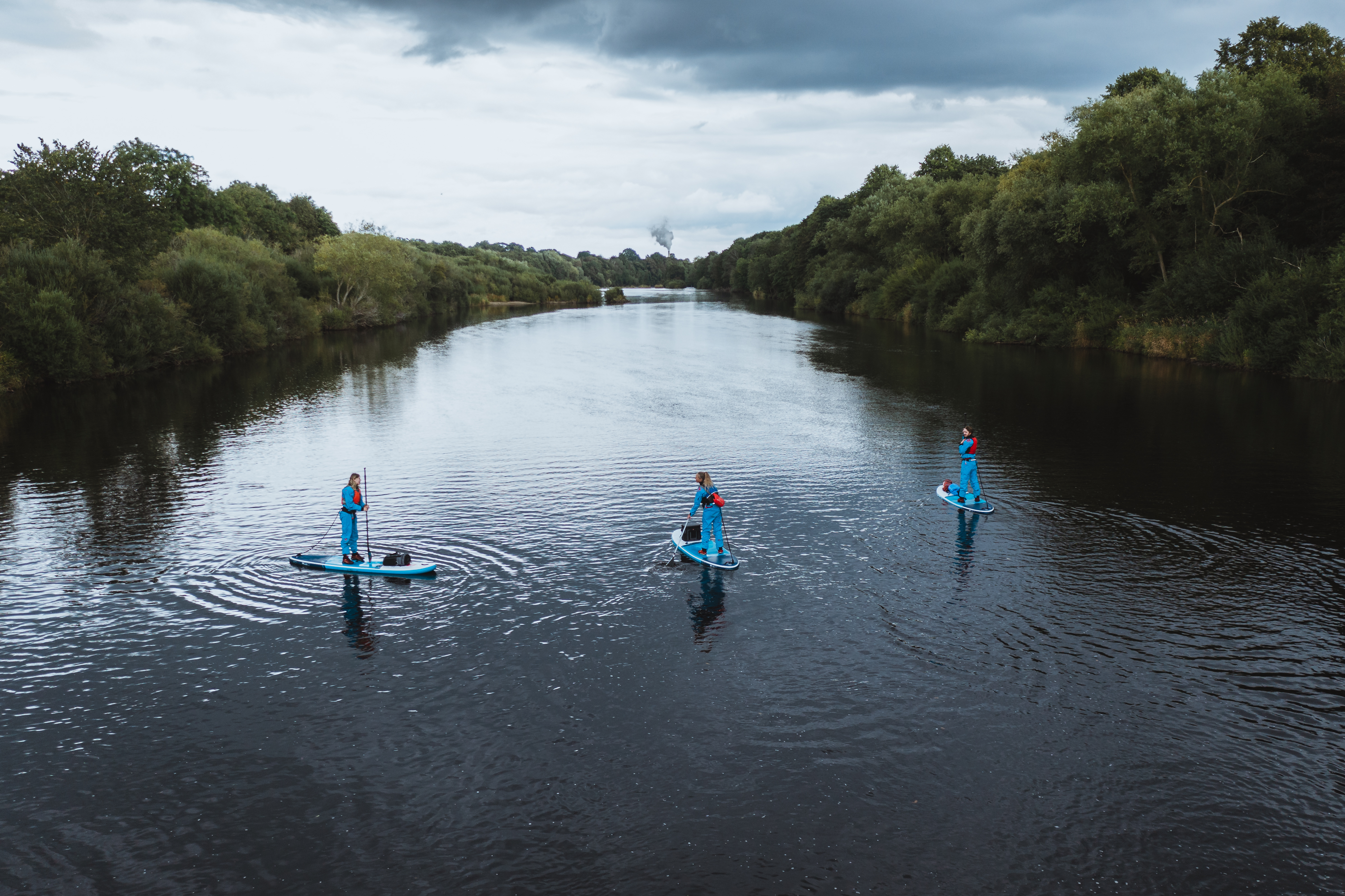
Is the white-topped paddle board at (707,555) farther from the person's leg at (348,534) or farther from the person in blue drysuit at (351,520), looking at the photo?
the person's leg at (348,534)

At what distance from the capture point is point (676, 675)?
1476cm

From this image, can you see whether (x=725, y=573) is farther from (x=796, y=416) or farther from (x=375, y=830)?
(x=796, y=416)

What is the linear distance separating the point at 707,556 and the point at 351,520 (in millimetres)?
8819

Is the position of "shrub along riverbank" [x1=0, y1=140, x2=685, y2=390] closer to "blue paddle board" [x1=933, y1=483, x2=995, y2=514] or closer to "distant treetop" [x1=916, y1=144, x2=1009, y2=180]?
"blue paddle board" [x1=933, y1=483, x2=995, y2=514]

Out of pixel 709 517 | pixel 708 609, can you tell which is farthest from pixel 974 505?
pixel 708 609

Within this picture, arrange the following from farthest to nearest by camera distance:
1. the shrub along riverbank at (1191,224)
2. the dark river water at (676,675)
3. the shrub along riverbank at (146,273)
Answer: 1. the shrub along riverbank at (1191,224)
2. the shrub along riverbank at (146,273)
3. the dark river water at (676,675)

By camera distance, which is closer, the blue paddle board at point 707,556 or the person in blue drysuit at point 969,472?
the blue paddle board at point 707,556

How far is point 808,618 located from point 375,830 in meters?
9.30

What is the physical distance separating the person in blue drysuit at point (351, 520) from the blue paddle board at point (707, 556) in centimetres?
781

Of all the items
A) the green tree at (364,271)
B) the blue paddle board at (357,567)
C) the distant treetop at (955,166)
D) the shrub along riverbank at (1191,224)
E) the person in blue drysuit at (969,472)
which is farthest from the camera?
the distant treetop at (955,166)

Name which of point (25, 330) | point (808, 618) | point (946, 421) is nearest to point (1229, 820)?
point (808, 618)

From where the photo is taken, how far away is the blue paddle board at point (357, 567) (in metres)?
19.2

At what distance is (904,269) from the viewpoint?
10219 cm

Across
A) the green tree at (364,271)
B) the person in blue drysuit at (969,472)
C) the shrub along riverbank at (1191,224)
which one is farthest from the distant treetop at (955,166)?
the person in blue drysuit at (969,472)
